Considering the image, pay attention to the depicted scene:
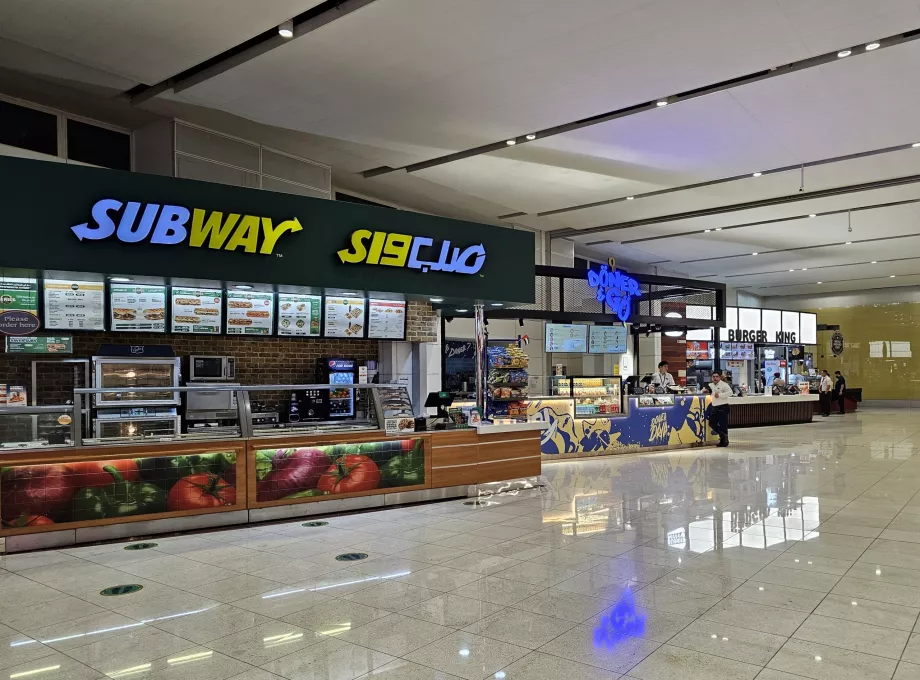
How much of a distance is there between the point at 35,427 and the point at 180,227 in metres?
2.08

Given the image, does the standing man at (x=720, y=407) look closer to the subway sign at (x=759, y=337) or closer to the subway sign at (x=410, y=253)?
the subway sign at (x=410, y=253)

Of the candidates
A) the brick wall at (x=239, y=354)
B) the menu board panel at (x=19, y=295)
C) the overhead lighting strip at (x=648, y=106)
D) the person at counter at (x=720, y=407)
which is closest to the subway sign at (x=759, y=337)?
the person at counter at (x=720, y=407)

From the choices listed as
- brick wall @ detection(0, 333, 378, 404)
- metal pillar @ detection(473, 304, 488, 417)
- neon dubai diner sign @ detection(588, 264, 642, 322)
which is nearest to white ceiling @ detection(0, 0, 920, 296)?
neon dubai diner sign @ detection(588, 264, 642, 322)

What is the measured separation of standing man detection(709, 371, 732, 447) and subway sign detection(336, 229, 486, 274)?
6.31 meters

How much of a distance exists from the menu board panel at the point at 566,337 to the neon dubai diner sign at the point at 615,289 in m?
0.66

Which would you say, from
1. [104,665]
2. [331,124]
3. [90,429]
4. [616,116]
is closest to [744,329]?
[616,116]

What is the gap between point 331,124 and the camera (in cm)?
877

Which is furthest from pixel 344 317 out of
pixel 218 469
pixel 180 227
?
pixel 218 469

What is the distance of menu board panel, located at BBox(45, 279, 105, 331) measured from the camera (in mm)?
7246

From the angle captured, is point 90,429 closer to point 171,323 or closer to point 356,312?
point 171,323

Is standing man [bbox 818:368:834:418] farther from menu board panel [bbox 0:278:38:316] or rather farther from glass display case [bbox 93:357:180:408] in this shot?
menu board panel [bbox 0:278:38:316]

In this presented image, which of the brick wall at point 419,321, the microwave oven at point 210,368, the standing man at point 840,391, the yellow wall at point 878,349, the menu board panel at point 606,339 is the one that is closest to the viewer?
the microwave oven at point 210,368

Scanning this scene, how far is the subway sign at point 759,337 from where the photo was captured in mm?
19688

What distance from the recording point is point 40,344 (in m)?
7.71
